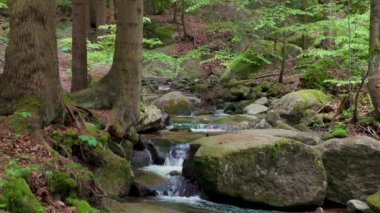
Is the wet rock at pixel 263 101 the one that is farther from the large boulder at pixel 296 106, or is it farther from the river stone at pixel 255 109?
the large boulder at pixel 296 106

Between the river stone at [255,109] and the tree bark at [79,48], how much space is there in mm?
7180

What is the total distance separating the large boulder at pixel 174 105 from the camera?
1827cm

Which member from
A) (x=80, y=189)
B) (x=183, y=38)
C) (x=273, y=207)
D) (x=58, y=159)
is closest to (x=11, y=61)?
(x=58, y=159)

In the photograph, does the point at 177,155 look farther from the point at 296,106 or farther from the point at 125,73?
the point at 296,106

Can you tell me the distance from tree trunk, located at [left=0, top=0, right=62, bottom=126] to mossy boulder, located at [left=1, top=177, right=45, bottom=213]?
1.94 meters

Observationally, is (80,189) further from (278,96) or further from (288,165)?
(278,96)

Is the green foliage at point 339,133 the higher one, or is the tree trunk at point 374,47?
the tree trunk at point 374,47

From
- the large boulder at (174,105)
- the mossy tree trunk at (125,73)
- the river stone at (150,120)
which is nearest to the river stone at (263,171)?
the mossy tree trunk at (125,73)

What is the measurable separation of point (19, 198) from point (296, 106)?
12157mm

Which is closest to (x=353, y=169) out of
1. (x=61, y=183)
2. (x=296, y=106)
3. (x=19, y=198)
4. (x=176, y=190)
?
(x=176, y=190)

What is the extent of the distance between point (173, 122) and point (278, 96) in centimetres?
498

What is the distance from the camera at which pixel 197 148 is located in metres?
10.1

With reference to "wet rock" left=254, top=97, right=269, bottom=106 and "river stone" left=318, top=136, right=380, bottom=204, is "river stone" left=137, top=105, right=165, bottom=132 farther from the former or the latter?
"river stone" left=318, top=136, right=380, bottom=204

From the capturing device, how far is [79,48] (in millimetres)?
12281
